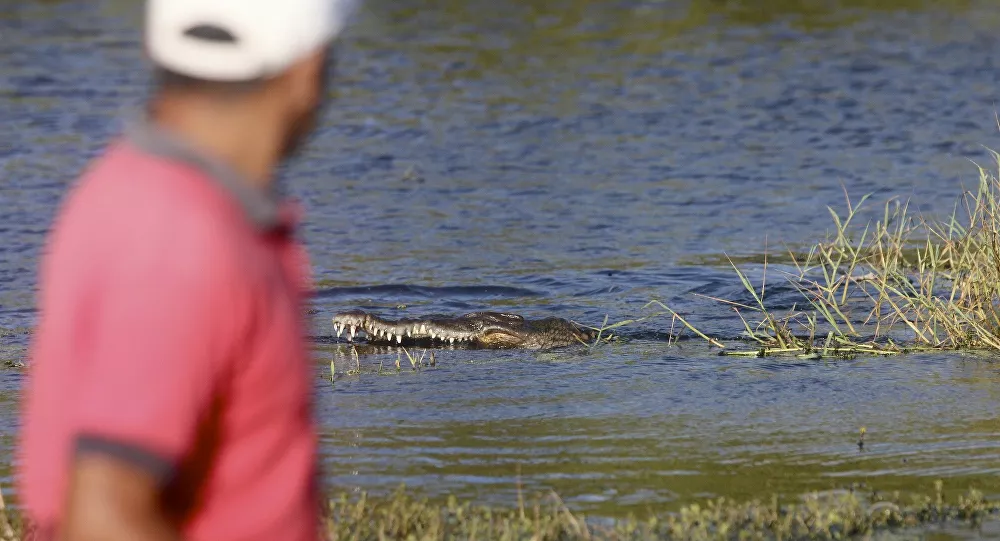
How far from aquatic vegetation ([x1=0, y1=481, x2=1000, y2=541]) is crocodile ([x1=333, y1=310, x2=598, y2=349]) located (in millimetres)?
3234

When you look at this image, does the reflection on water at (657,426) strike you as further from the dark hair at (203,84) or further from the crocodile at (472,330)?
the dark hair at (203,84)

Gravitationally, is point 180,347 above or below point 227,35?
below

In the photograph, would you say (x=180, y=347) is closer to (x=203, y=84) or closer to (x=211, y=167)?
(x=211, y=167)

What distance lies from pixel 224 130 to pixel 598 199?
34.4 ft

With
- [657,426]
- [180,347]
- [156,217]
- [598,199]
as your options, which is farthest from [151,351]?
[598,199]

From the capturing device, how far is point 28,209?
479 inches

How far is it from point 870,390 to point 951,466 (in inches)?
51.4

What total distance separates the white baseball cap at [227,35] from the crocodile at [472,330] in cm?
614

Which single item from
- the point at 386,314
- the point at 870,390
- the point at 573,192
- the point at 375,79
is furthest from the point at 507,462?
the point at 375,79

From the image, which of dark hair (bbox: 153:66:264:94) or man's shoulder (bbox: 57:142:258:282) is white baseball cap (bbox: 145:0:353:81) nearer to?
dark hair (bbox: 153:66:264:94)

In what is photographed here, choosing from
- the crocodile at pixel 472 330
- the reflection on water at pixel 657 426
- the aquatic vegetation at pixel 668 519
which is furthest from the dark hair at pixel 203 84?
the crocodile at pixel 472 330

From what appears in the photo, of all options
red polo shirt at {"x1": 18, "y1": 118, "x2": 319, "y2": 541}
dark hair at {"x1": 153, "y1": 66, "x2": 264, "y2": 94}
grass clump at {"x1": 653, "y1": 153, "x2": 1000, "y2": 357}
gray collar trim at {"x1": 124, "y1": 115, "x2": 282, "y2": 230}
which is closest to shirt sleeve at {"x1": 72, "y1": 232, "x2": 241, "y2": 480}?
red polo shirt at {"x1": 18, "y1": 118, "x2": 319, "y2": 541}

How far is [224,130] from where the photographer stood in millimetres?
1973

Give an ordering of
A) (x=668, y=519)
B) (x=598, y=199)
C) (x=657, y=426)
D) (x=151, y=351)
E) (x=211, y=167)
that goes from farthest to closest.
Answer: (x=598, y=199) < (x=657, y=426) < (x=668, y=519) < (x=211, y=167) < (x=151, y=351)
